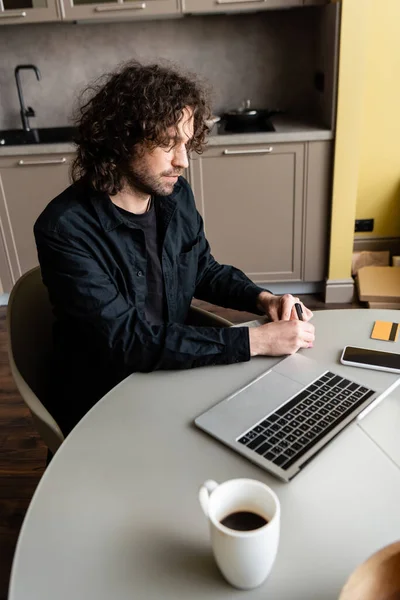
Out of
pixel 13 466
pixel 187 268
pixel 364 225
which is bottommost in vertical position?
pixel 13 466

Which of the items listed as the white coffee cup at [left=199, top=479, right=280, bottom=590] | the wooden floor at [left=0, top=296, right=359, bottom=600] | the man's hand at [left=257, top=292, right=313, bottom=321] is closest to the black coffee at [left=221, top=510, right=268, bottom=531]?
the white coffee cup at [left=199, top=479, right=280, bottom=590]

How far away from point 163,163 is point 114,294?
337 millimetres

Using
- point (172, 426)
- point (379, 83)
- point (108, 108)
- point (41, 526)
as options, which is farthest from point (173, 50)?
point (41, 526)

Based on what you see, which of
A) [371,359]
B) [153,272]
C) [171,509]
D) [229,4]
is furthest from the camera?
[229,4]

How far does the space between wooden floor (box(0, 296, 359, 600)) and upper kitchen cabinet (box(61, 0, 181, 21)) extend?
179cm

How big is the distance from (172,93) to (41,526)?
3.14ft

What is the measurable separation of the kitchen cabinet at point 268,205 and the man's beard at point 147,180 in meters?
1.50

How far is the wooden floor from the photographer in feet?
5.42

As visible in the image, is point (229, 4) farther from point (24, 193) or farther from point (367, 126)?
point (24, 193)

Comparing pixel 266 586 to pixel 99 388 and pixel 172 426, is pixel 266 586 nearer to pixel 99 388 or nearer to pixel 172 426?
pixel 172 426

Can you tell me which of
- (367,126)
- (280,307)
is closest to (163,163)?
(280,307)

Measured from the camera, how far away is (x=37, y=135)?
3137 millimetres

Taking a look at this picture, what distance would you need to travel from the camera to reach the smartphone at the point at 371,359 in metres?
1.05

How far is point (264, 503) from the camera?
0.67 metres
